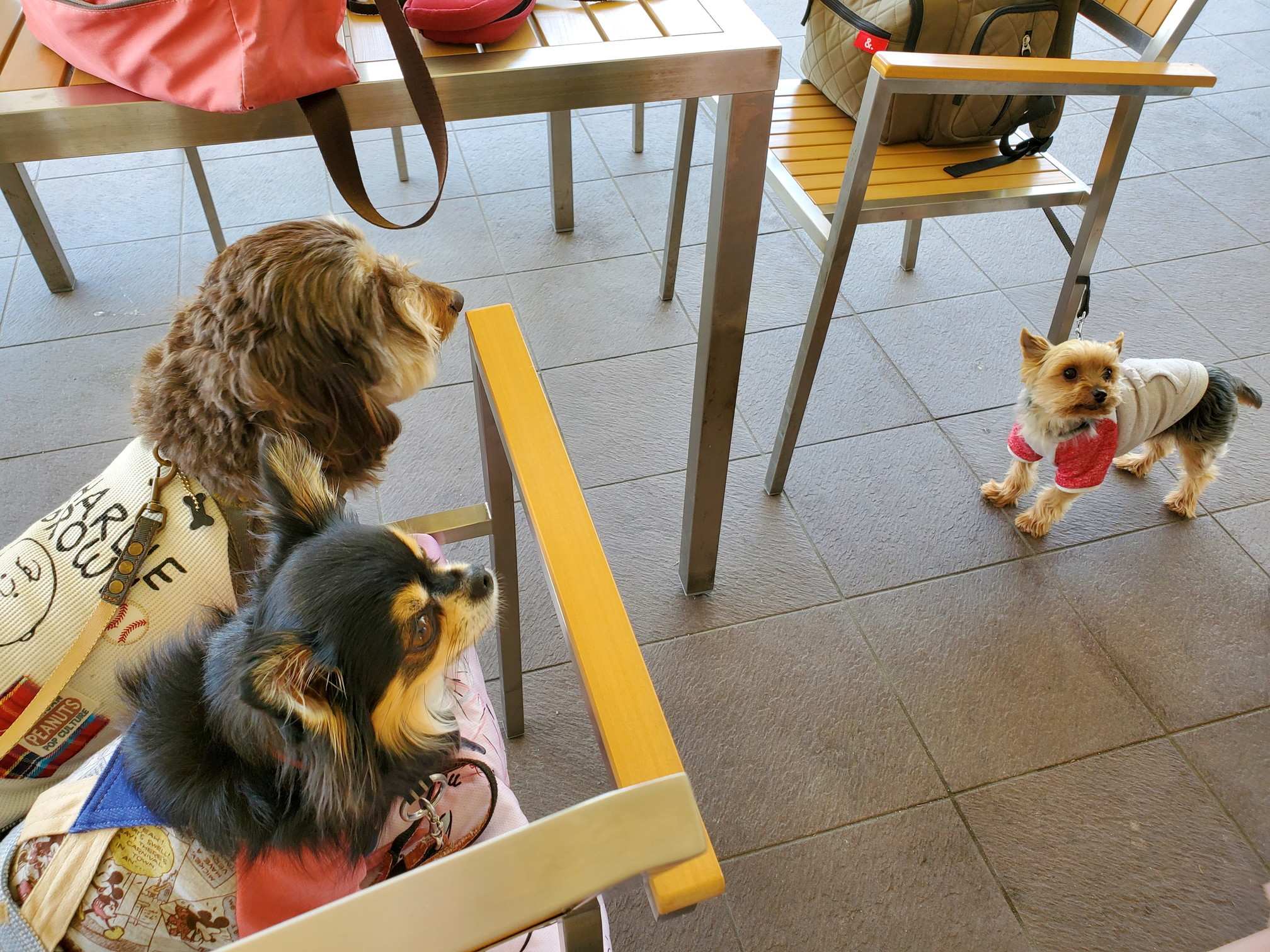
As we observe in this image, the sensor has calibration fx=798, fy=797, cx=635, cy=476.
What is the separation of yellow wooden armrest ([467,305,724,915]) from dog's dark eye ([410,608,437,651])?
191 millimetres

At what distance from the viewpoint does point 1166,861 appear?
4.67 ft

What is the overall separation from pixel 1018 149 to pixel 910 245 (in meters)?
0.67

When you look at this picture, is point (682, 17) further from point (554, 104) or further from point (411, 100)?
point (411, 100)

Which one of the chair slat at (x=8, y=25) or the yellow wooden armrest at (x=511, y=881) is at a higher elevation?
the chair slat at (x=8, y=25)

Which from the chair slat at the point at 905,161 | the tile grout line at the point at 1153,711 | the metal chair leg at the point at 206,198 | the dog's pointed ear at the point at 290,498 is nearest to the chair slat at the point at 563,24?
the dog's pointed ear at the point at 290,498

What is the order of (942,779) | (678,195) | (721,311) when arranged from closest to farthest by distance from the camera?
(721,311), (942,779), (678,195)

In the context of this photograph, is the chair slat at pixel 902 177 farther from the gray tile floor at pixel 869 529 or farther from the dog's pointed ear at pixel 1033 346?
the gray tile floor at pixel 869 529

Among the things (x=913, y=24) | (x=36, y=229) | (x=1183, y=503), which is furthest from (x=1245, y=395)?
(x=36, y=229)

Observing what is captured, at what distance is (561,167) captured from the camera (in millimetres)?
2473

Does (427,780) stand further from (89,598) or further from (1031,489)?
(1031,489)

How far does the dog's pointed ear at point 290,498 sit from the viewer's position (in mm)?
831

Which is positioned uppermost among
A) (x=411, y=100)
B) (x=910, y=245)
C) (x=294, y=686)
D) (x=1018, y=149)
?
(x=411, y=100)

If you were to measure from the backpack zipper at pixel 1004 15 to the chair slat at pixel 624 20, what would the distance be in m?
0.88

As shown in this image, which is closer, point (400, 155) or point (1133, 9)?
point (1133, 9)
